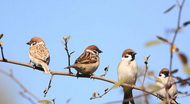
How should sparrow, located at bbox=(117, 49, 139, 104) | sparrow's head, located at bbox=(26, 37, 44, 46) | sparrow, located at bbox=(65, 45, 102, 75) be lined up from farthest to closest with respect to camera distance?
sparrow's head, located at bbox=(26, 37, 44, 46) → sparrow, located at bbox=(117, 49, 139, 104) → sparrow, located at bbox=(65, 45, 102, 75)

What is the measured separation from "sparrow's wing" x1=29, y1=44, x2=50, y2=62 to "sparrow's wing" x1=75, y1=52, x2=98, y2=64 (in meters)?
0.57

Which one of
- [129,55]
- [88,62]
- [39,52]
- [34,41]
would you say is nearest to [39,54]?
[39,52]

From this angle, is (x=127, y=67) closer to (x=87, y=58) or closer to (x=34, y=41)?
(x=87, y=58)

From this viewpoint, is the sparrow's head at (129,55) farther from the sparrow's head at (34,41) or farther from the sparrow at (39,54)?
the sparrow's head at (34,41)

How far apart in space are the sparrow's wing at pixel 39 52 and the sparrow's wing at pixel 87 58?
57 centimetres

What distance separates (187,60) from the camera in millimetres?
792

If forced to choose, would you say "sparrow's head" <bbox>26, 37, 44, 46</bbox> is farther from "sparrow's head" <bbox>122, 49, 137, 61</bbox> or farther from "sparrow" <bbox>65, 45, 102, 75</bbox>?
"sparrow's head" <bbox>122, 49, 137, 61</bbox>

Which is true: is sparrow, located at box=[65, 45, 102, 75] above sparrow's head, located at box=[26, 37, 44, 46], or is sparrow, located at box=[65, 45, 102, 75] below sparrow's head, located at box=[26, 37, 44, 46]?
below

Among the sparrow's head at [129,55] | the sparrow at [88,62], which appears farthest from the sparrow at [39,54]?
the sparrow's head at [129,55]

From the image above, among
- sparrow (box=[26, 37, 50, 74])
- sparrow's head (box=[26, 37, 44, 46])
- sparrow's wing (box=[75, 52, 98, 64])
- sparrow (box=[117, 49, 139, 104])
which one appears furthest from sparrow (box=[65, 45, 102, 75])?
sparrow's head (box=[26, 37, 44, 46])

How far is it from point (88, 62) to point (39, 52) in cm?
91

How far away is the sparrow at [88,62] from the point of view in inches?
146

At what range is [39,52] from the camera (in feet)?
14.3

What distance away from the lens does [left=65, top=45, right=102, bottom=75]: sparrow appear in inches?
146
